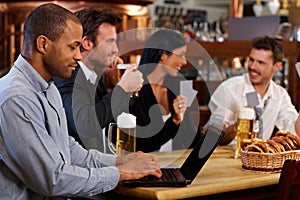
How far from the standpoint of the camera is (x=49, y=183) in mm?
2195

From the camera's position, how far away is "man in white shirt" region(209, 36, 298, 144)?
4.28 m

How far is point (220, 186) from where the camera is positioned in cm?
249

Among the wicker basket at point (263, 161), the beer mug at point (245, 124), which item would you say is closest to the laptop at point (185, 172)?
the wicker basket at point (263, 161)

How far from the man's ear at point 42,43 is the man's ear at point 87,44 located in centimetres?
97

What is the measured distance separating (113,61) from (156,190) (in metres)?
1.15

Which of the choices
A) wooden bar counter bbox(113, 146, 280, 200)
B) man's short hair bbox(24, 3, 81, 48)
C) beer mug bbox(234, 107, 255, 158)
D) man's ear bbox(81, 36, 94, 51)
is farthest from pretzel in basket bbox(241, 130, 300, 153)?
man's short hair bbox(24, 3, 81, 48)

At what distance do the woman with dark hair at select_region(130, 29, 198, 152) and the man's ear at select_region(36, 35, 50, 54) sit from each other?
4.46 feet

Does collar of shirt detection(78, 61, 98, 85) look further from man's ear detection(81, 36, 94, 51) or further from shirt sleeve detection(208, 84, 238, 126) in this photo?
shirt sleeve detection(208, 84, 238, 126)

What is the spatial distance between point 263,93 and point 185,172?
1.95 m

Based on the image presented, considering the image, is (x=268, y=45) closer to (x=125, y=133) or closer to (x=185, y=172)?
(x=125, y=133)

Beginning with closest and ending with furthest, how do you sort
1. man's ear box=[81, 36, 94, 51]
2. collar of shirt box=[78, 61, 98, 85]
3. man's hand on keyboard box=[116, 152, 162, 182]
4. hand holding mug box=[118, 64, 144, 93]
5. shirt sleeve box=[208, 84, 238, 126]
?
man's hand on keyboard box=[116, 152, 162, 182]
hand holding mug box=[118, 64, 144, 93]
collar of shirt box=[78, 61, 98, 85]
man's ear box=[81, 36, 94, 51]
shirt sleeve box=[208, 84, 238, 126]

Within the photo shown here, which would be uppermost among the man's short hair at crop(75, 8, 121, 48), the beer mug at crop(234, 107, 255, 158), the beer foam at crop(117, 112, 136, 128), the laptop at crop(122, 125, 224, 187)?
the man's short hair at crop(75, 8, 121, 48)

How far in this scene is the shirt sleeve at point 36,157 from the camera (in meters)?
2.18

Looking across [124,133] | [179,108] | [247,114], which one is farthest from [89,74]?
[247,114]
